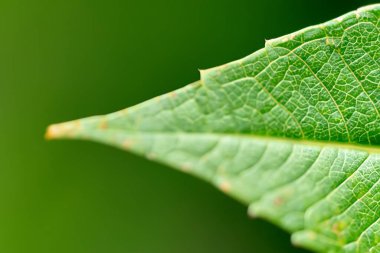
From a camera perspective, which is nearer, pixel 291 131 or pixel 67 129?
pixel 67 129

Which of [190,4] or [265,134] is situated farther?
[190,4]

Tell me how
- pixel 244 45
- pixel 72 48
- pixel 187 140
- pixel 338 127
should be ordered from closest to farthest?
pixel 187 140, pixel 338 127, pixel 244 45, pixel 72 48

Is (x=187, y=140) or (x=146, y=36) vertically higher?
(x=146, y=36)

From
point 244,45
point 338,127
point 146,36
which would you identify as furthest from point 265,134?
point 146,36

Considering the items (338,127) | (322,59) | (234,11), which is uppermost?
(234,11)

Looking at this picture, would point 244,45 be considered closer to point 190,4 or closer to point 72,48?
point 190,4

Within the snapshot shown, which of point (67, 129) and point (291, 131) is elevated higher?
point (67, 129)

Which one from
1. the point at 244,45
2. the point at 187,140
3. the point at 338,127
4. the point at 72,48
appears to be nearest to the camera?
the point at 187,140
